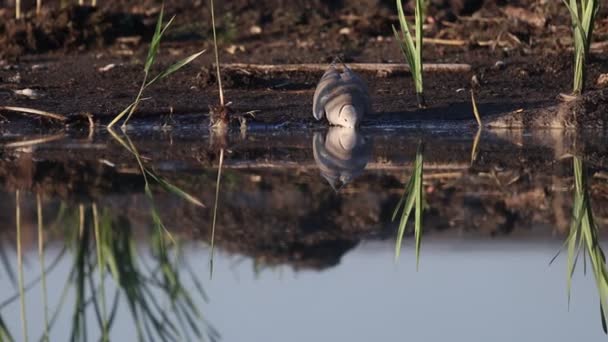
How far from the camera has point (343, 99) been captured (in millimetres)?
9094

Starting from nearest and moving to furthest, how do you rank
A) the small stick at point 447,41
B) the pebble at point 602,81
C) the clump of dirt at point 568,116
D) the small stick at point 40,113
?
1. the clump of dirt at point 568,116
2. the small stick at point 40,113
3. the pebble at point 602,81
4. the small stick at point 447,41

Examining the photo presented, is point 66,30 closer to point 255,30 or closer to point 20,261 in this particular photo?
point 255,30

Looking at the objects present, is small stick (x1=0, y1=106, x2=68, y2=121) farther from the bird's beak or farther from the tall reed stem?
the tall reed stem

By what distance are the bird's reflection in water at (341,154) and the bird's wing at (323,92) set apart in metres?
0.14

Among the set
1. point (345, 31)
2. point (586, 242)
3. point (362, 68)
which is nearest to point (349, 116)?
point (362, 68)

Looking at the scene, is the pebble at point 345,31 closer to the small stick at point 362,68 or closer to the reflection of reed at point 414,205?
the small stick at point 362,68

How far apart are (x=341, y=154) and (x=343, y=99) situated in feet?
4.39

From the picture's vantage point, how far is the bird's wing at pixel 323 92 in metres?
9.16

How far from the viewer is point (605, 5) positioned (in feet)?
39.9

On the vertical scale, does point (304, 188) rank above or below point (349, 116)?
below

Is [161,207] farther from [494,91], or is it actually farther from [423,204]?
[494,91]

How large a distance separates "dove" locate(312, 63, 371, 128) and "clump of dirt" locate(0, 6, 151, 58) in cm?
425

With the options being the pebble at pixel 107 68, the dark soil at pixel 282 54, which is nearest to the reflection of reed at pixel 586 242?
the dark soil at pixel 282 54

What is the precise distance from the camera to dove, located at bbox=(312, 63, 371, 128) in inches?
358
